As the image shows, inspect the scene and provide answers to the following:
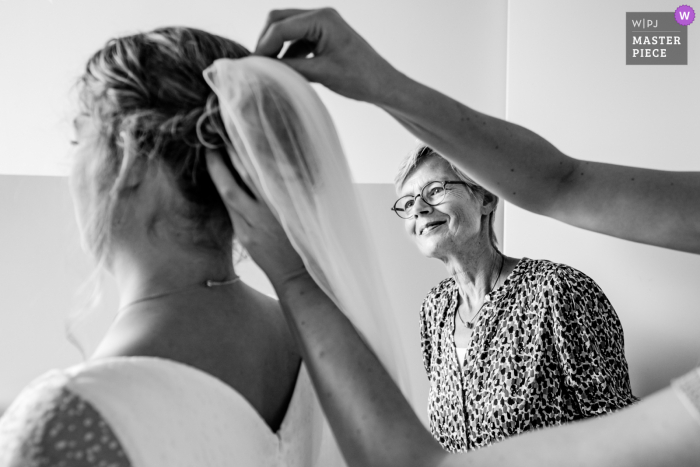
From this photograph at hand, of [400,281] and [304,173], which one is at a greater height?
[304,173]

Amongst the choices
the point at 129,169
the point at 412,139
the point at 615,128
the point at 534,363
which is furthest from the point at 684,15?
the point at 129,169

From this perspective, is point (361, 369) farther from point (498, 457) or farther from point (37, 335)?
point (37, 335)

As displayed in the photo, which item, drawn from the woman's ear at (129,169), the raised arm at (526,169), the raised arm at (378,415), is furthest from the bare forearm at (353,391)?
the raised arm at (526,169)

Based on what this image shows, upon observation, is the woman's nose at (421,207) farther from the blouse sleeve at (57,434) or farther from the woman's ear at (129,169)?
the blouse sleeve at (57,434)

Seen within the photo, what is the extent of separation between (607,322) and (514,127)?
1.08m

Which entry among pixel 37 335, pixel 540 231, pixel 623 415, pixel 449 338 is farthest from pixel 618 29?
pixel 37 335

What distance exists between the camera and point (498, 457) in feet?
2.40

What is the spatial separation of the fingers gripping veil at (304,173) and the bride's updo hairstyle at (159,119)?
5cm

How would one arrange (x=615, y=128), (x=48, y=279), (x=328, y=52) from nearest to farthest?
(x=328, y=52), (x=615, y=128), (x=48, y=279)

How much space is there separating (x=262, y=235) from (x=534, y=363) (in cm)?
137

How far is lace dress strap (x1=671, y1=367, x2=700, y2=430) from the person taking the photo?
25.1 inches

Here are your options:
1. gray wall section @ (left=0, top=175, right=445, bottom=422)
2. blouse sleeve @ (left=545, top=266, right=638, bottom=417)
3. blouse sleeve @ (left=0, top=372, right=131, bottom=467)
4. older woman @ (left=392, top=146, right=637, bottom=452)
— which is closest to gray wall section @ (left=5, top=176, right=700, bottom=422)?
gray wall section @ (left=0, top=175, right=445, bottom=422)

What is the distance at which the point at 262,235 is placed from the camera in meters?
0.79

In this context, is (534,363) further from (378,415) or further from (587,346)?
(378,415)
